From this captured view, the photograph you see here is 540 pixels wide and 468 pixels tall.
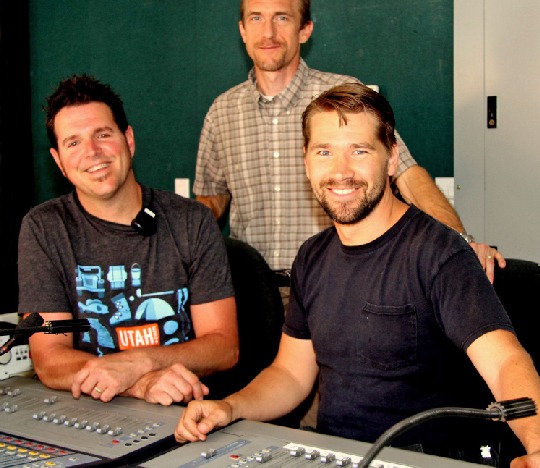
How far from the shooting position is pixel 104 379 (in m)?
1.52

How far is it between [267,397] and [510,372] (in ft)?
1.83

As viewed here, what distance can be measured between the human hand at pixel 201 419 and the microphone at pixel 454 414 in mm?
401

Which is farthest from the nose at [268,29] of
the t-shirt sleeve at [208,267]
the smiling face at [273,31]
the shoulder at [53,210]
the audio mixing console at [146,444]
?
the audio mixing console at [146,444]

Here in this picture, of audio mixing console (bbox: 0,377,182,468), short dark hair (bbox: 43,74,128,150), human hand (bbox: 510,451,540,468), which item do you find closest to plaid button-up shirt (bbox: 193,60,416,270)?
short dark hair (bbox: 43,74,128,150)

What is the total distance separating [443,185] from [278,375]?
1.59m

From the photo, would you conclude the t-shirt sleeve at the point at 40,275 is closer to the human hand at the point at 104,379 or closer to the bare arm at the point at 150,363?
the bare arm at the point at 150,363

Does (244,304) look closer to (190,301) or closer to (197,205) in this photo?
(190,301)

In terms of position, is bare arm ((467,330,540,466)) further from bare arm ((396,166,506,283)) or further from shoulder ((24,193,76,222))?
shoulder ((24,193,76,222))

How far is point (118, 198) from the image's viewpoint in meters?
2.05

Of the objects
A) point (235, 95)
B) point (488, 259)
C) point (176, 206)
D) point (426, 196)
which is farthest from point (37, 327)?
point (235, 95)

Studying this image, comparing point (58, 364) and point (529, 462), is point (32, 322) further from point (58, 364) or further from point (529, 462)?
point (529, 462)

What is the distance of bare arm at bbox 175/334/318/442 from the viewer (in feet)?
4.07

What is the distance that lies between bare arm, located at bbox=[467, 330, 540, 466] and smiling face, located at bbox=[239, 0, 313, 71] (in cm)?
159

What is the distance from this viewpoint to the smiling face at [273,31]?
262 cm
